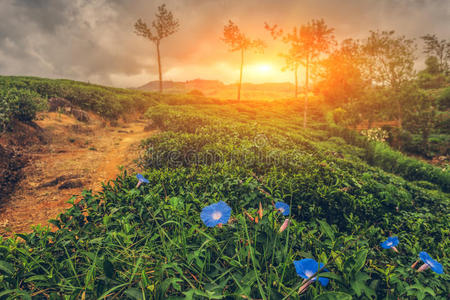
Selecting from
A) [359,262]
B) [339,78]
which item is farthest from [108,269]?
[339,78]

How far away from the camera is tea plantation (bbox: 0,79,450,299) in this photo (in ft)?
3.32

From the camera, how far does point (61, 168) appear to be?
5453 mm

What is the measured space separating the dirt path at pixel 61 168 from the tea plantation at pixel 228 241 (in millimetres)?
2089

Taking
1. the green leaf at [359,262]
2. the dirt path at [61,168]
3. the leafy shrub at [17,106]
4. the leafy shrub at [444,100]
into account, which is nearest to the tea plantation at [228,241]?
the green leaf at [359,262]

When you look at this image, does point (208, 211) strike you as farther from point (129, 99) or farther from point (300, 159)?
point (129, 99)

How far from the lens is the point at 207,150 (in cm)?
382

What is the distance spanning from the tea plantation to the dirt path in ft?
6.85

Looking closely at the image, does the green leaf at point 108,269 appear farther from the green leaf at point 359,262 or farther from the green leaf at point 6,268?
the green leaf at point 359,262

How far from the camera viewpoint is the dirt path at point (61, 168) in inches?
150

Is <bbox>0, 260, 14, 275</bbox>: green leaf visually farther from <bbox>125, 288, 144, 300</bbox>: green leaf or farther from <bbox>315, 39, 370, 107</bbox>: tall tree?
<bbox>315, 39, 370, 107</bbox>: tall tree

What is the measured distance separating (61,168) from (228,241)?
6.14 metres

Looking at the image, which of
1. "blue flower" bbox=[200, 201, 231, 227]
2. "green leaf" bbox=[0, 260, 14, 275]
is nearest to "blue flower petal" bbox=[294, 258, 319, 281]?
"blue flower" bbox=[200, 201, 231, 227]

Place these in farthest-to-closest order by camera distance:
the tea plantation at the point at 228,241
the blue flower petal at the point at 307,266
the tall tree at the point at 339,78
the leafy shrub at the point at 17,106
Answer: the tall tree at the point at 339,78 → the leafy shrub at the point at 17,106 → the tea plantation at the point at 228,241 → the blue flower petal at the point at 307,266

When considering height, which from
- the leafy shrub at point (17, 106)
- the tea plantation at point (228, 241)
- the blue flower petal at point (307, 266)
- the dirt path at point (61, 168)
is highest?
the leafy shrub at point (17, 106)
